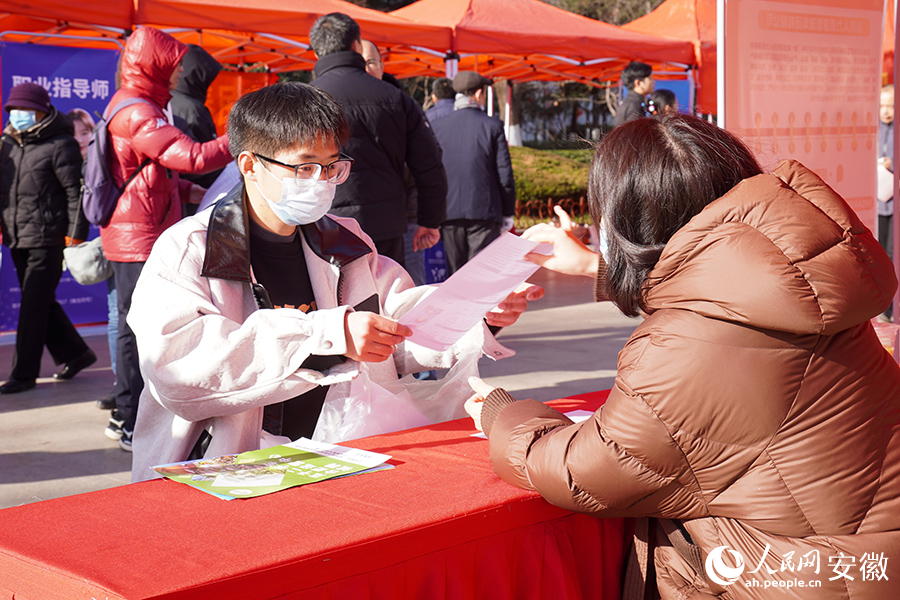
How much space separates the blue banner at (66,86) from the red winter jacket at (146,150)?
2398 mm

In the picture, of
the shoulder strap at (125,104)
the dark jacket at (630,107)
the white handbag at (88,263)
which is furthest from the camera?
the dark jacket at (630,107)

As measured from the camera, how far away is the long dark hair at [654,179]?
4.62 feet

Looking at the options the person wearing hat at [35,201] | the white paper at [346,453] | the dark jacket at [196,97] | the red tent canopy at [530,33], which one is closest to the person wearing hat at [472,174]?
the dark jacket at [196,97]

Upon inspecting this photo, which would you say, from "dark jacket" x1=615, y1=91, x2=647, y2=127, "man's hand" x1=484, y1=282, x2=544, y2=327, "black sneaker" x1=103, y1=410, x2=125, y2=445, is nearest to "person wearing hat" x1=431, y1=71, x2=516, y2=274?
"dark jacket" x1=615, y1=91, x2=647, y2=127

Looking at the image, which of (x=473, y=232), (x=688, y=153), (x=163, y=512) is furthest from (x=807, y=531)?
(x=473, y=232)

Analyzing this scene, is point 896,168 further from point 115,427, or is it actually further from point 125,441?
point 115,427

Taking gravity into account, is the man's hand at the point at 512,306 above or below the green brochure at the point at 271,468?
above

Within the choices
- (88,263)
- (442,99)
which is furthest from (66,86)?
(442,99)

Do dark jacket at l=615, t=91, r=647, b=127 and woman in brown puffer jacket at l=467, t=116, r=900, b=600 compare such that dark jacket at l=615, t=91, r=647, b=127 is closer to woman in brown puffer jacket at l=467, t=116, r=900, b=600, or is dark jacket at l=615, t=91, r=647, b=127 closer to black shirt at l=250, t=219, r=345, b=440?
black shirt at l=250, t=219, r=345, b=440

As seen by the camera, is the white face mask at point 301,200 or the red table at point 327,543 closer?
the red table at point 327,543

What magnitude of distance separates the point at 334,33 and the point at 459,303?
9.05 feet

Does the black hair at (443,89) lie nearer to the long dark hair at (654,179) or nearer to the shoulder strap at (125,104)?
the shoulder strap at (125,104)

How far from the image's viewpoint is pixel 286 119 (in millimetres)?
2035

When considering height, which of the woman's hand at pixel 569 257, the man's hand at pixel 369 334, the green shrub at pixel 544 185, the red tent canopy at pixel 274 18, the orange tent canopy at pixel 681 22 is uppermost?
the red tent canopy at pixel 274 18
